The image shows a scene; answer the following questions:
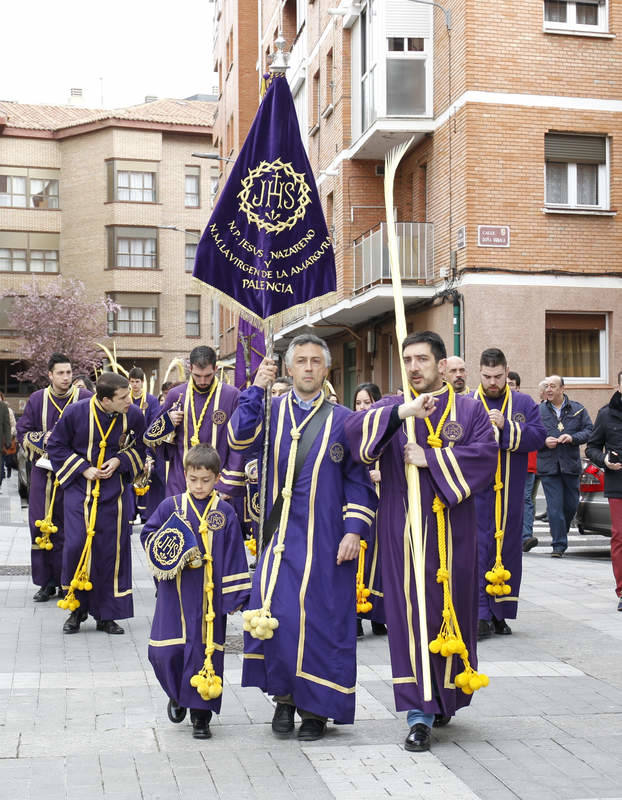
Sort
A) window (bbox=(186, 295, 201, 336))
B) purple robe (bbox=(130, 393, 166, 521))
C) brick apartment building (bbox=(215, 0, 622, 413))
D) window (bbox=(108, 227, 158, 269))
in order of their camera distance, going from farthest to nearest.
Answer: window (bbox=(186, 295, 201, 336)) → window (bbox=(108, 227, 158, 269)) → brick apartment building (bbox=(215, 0, 622, 413)) → purple robe (bbox=(130, 393, 166, 521))

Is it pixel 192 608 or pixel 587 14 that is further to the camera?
pixel 587 14

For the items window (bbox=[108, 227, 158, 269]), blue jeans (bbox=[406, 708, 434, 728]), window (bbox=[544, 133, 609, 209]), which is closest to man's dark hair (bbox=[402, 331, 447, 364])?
blue jeans (bbox=[406, 708, 434, 728])

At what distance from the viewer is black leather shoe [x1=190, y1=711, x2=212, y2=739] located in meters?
5.85

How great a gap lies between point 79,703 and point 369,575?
2893mm

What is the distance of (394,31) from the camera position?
2278 cm

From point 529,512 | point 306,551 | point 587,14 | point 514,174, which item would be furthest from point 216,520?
point 587,14

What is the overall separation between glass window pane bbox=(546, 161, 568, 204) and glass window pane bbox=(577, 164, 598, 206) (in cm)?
25

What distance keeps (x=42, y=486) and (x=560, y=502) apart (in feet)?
20.5

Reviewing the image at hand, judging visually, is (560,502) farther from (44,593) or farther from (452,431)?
(452,431)

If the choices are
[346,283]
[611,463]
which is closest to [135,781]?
[611,463]

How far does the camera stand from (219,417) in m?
9.18

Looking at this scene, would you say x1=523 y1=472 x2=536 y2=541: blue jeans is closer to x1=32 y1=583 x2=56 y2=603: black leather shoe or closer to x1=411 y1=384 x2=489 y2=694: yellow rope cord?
x1=32 y1=583 x2=56 y2=603: black leather shoe

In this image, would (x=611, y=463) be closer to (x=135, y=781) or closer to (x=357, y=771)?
(x=357, y=771)

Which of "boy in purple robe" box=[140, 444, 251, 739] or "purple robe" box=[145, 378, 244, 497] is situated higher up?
"purple robe" box=[145, 378, 244, 497]
